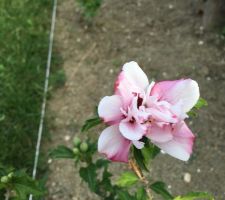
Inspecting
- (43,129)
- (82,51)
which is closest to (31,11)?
(82,51)

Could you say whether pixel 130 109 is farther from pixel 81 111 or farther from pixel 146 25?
pixel 146 25

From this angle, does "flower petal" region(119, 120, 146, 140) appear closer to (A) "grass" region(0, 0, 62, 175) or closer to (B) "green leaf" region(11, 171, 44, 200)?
(B) "green leaf" region(11, 171, 44, 200)

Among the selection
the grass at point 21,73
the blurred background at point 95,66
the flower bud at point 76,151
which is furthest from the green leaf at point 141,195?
the grass at point 21,73

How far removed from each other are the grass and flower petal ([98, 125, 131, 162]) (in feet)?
5.03

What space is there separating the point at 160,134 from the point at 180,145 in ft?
0.24

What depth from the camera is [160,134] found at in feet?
3.69

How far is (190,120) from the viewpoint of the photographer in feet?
9.12

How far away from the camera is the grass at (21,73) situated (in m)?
2.82

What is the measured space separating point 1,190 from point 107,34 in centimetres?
180

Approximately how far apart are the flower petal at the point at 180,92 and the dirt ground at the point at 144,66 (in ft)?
4.69

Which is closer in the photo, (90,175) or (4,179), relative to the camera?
(4,179)

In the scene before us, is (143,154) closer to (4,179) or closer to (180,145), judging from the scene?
(180,145)

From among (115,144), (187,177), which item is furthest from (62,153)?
(187,177)

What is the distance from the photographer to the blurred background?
2621 mm
